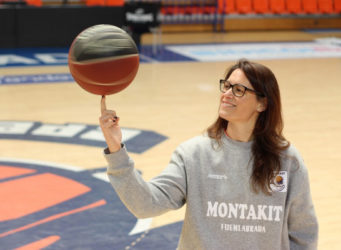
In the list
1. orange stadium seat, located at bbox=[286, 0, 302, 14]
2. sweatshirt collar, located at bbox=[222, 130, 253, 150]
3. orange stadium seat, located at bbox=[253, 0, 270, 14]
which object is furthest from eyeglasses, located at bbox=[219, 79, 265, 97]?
orange stadium seat, located at bbox=[286, 0, 302, 14]

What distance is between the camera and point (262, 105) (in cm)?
251

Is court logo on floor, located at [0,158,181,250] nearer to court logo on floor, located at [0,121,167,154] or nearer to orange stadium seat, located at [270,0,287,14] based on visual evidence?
court logo on floor, located at [0,121,167,154]

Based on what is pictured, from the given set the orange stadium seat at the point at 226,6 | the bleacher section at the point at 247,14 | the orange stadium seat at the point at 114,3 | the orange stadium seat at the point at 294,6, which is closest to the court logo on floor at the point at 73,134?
the orange stadium seat at the point at 114,3

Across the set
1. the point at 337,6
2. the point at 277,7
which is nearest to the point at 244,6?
the point at 277,7

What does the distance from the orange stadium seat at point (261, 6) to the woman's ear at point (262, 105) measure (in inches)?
596

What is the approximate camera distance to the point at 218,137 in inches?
100

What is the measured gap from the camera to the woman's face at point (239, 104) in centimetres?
248

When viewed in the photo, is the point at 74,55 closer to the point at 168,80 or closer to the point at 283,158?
the point at 283,158

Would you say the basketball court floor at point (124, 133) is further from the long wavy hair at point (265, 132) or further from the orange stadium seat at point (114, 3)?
the long wavy hair at point (265, 132)

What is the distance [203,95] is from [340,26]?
1096 centimetres

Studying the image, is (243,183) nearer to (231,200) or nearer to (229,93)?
(231,200)

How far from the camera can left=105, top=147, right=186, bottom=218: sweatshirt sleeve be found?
225cm

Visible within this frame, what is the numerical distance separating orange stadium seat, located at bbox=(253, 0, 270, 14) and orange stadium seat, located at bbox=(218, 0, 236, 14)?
633 millimetres

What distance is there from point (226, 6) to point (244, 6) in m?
0.57
